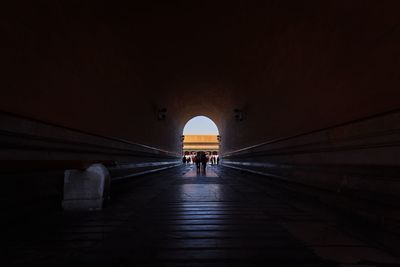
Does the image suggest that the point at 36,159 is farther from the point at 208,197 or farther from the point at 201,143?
the point at 201,143

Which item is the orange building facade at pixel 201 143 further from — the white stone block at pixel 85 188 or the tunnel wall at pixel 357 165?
the white stone block at pixel 85 188

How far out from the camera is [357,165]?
356cm

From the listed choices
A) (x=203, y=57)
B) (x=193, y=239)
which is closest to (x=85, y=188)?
(x=193, y=239)

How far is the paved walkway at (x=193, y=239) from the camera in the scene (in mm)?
2396

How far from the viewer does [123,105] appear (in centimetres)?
769

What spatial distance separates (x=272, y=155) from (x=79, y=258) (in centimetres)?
622

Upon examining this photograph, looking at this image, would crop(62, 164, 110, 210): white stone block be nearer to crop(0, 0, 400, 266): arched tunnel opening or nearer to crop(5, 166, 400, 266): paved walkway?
crop(0, 0, 400, 266): arched tunnel opening

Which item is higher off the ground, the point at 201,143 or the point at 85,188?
the point at 201,143

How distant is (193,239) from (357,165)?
7.53ft

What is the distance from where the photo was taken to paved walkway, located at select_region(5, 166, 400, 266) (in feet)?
7.86

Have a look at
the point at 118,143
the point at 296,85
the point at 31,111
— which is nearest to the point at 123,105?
the point at 118,143

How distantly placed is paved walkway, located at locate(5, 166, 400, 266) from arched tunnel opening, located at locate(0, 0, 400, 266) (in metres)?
0.02

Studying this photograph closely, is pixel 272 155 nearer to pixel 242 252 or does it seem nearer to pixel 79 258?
pixel 242 252

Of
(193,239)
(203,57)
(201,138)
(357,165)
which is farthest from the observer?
(201,138)
